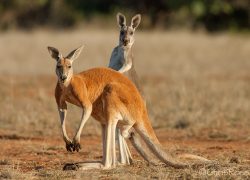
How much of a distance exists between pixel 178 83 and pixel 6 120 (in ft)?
18.6

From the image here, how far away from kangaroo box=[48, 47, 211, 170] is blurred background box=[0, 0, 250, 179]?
0.94 ft

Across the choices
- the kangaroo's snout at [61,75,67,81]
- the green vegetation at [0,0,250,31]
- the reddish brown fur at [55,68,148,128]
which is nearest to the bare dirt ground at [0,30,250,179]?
the reddish brown fur at [55,68,148,128]

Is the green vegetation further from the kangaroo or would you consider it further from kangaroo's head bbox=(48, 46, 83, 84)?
the kangaroo

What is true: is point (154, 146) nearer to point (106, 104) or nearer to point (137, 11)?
point (106, 104)

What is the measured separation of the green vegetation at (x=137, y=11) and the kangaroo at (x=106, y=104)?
90.5 ft

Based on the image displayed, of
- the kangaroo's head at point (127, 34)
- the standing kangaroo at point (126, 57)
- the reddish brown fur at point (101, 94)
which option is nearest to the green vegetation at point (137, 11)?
the kangaroo's head at point (127, 34)

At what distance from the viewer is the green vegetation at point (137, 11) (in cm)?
3616

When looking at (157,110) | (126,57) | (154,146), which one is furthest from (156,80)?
(154,146)

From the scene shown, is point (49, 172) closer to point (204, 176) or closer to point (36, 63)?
point (204, 176)

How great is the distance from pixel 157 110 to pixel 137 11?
25.3 metres

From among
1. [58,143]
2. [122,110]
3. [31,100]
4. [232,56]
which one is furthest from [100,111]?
[232,56]

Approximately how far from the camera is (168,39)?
27.9 meters

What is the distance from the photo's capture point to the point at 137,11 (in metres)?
38.1

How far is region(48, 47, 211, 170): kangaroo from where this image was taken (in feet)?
24.2
